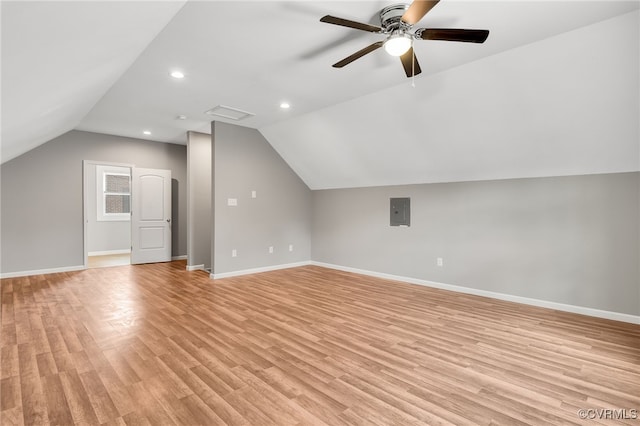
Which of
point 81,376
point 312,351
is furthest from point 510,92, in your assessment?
point 81,376

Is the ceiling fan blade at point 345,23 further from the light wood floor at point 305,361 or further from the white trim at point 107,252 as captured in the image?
the white trim at point 107,252

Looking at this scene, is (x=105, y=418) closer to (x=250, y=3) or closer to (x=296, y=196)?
(x=250, y=3)

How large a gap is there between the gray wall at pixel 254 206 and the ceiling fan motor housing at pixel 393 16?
387 cm

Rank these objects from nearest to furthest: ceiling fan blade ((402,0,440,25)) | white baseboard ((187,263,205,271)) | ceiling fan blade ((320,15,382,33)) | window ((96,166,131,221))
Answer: ceiling fan blade ((402,0,440,25)) < ceiling fan blade ((320,15,382,33)) < white baseboard ((187,263,205,271)) < window ((96,166,131,221))

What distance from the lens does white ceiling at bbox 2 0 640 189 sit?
222cm

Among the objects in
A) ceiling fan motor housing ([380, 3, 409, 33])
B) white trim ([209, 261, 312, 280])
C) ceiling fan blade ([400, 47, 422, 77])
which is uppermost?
ceiling fan motor housing ([380, 3, 409, 33])

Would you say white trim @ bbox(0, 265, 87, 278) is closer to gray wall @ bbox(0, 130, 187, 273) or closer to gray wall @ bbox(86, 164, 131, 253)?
gray wall @ bbox(0, 130, 187, 273)

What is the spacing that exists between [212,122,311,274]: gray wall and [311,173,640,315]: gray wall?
1589 millimetres

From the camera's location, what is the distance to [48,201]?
569cm

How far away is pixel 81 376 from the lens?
2.21 meters

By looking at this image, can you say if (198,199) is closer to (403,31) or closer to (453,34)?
(403,31)

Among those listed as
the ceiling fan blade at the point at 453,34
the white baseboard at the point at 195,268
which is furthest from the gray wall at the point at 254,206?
the ceiling fan blade at the point at 453,34

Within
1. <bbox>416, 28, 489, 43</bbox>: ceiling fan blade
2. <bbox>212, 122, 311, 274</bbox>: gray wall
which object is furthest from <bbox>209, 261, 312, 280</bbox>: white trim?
<bbox>416, 28, 489, 43</bbox>: ceiling fan blade

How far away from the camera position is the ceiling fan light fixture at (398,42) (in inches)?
88.3
